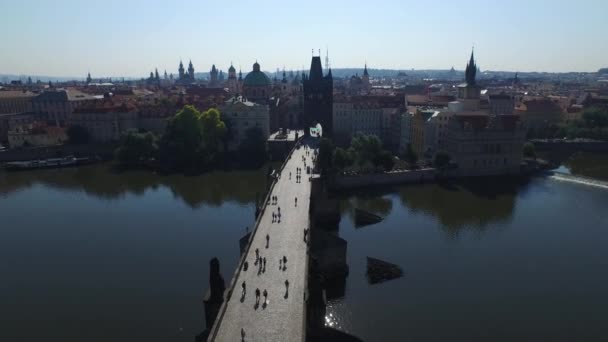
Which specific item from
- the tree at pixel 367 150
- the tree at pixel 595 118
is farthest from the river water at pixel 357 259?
the tree at pixel 595 118

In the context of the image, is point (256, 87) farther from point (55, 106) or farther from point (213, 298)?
point (213, 298)

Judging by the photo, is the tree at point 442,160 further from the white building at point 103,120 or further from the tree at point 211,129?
the white building at point 103,120

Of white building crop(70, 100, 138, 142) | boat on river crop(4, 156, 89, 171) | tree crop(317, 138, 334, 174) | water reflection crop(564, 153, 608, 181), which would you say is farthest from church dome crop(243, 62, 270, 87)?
water reflection crop(564, 153, 608, 181)

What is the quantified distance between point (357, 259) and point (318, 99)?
4577 cm

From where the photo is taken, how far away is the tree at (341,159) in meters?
53.3

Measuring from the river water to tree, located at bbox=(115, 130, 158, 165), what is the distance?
10013 mm

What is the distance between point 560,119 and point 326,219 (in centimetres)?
7193

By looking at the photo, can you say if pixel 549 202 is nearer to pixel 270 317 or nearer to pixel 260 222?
pixel 260 222

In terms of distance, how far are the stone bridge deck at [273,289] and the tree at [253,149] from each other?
31.3 m

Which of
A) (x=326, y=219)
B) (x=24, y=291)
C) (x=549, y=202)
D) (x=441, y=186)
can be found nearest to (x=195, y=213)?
(x=326, y=219)

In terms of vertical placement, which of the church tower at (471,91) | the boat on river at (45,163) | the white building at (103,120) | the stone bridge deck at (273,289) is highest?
the church tower at (471,91)

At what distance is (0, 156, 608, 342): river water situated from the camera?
24.4 m

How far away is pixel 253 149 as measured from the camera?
2566 inches

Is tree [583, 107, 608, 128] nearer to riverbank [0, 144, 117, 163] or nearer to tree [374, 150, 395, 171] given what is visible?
tree [374, 150, 395, 171]
